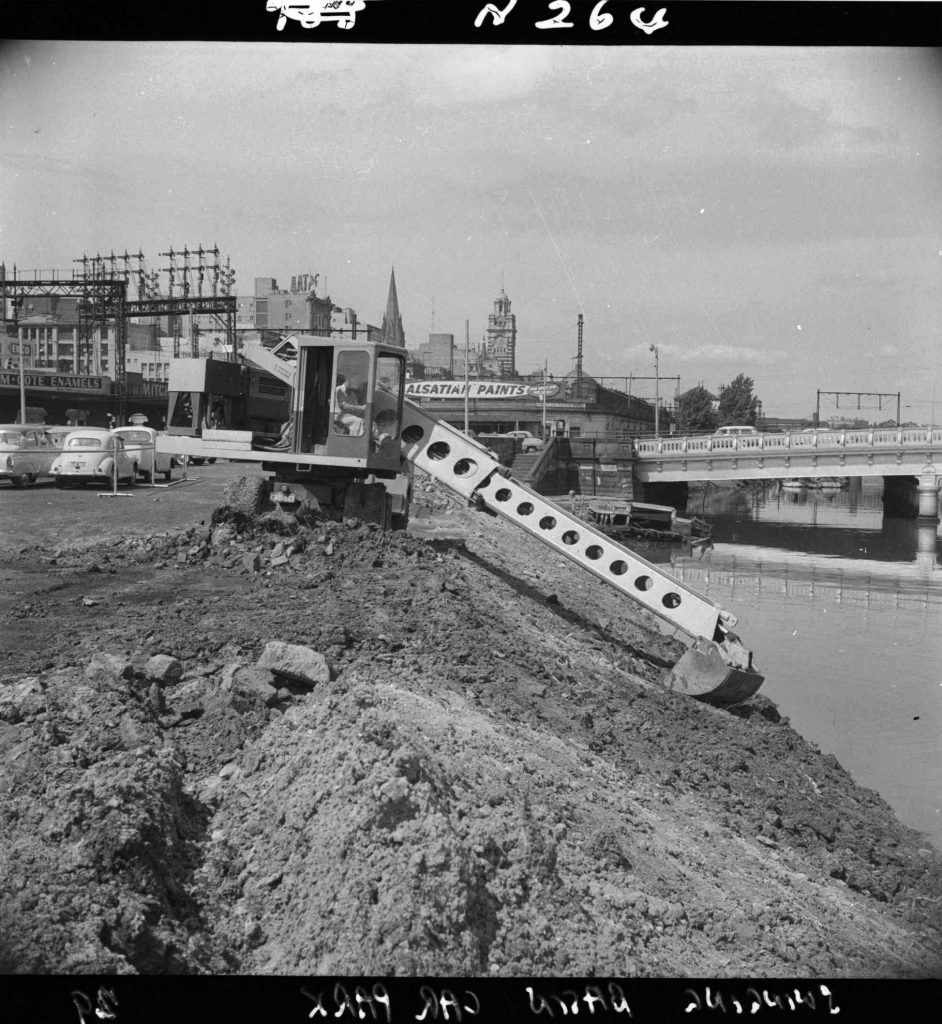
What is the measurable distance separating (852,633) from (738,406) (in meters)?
51.8

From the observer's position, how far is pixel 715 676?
12.1m

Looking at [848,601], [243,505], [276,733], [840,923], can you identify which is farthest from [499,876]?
[848,601]

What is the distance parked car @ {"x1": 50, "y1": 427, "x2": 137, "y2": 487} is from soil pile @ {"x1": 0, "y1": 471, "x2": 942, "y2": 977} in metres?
10.8

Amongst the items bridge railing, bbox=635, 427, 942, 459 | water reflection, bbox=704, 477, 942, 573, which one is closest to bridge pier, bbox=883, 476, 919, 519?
water reflection, bbox=704, 477, 942, 573

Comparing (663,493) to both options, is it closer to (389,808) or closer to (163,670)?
(163,670)

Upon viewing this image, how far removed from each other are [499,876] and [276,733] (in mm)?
1940

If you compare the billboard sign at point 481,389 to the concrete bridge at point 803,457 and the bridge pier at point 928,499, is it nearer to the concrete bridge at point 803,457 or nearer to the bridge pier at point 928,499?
the concrete bridge at point 803,457

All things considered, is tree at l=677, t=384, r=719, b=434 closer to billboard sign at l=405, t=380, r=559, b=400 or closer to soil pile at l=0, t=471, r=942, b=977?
billboard sign at l=405, t=380, r=559, b=400

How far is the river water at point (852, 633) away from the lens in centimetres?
1291

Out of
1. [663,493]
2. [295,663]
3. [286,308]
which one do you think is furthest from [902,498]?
[295,663]

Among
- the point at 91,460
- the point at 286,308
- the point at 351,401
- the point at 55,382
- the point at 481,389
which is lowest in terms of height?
the point at 91,460

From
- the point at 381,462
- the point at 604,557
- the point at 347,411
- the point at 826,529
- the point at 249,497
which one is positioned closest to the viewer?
the point at 604,557

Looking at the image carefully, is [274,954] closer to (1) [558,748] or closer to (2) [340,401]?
(1) [558,748]

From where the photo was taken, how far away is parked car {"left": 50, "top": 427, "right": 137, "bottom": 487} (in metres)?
22.0
